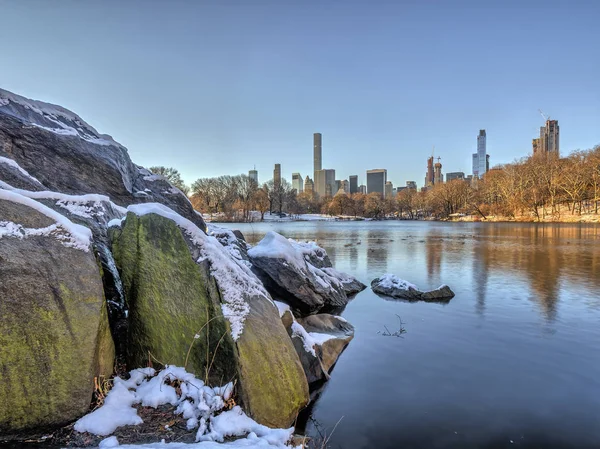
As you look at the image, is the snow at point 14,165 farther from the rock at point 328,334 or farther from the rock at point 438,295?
the rock at point 438,295

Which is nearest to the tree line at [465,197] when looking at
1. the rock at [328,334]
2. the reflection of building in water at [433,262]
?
the reflection of building in water at [433,262]

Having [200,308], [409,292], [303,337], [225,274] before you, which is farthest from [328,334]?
[409,292]

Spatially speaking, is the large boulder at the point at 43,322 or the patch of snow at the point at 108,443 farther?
the large boulder at the point at 43,322

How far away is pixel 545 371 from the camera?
305 inches

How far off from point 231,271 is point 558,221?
93.8 metres

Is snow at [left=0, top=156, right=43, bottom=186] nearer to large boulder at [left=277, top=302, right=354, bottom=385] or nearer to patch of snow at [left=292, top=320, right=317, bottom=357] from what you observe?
large boulder at [left=277, top=302, right=354, bottom=385]

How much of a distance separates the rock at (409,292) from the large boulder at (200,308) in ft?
33.6

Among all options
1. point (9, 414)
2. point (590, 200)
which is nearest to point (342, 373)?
point (9, 414)

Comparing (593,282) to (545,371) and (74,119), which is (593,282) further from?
(74,119)

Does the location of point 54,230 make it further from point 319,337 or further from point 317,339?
point 319,337

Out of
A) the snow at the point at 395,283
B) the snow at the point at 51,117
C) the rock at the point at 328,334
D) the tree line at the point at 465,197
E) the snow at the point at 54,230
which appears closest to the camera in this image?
the snow at the point at 54,230

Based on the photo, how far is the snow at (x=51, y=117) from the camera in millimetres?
7569

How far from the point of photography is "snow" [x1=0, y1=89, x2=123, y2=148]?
24.8ft

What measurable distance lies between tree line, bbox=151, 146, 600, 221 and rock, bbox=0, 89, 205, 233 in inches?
3238
